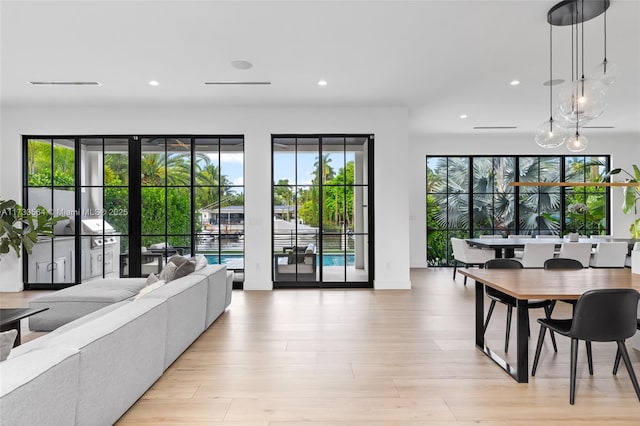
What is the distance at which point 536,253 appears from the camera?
561 centimetres

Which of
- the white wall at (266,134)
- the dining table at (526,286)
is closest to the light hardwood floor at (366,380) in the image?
the dining table at (526,286)

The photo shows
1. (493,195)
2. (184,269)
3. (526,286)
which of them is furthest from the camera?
(493,195)

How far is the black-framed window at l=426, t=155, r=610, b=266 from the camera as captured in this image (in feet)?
27.3

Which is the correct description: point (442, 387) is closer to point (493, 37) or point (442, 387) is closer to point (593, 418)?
point (593, 418)

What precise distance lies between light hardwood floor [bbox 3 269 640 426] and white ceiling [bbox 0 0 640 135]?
9.63 feet

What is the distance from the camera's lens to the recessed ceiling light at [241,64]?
4.16m

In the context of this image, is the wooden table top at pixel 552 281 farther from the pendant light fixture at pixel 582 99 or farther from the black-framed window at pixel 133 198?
the black-framed window at pixel 133 198

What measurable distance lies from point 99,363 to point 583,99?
3.68 meters

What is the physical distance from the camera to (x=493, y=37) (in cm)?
359

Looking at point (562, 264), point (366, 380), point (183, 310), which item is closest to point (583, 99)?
point (562, 264)

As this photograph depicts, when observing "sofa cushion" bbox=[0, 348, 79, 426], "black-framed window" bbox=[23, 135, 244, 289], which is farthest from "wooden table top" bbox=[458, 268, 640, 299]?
"black-framed window" bbox=[23, 135, 244, 289]

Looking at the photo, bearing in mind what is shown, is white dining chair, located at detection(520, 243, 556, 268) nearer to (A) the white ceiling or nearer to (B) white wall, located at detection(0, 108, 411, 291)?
(B) white wall, located at detection(0, 108, 411, 291)

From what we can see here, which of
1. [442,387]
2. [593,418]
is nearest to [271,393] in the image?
[442,387]

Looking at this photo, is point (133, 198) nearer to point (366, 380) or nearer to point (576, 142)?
point (366, 380)
